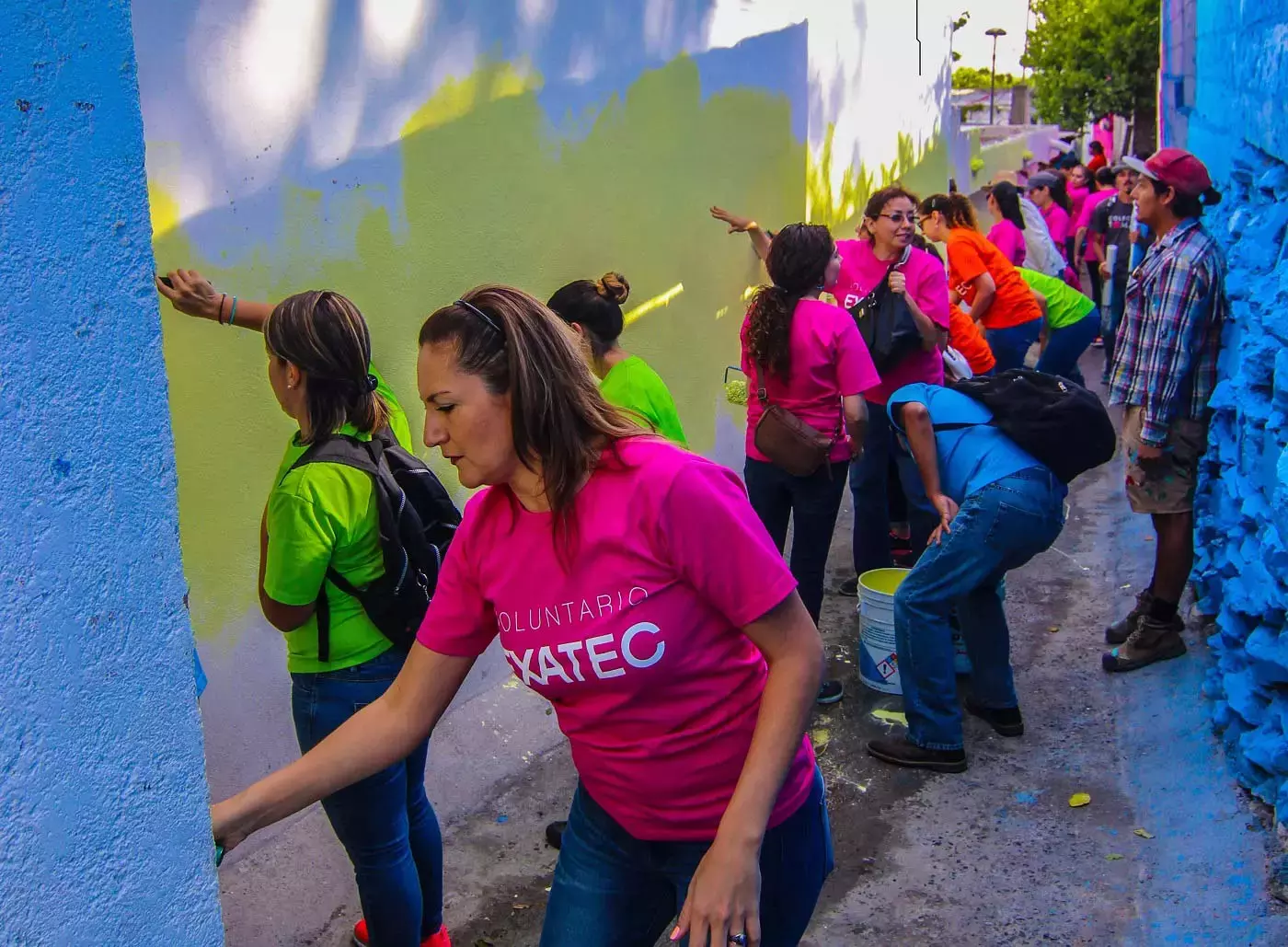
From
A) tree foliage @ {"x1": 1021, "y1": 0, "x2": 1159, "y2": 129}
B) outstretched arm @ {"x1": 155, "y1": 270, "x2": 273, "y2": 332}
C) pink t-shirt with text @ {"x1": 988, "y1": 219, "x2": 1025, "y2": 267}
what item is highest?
tree foliage @ {"x1": 1021, "y1": 0, "x2": 1159, "y2": 129}

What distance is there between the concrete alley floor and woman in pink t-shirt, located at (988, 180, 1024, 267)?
4.69m

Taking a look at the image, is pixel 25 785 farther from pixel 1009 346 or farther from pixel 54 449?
pixel 1009 346

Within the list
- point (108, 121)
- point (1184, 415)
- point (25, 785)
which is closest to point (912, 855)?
point (1184, 415)

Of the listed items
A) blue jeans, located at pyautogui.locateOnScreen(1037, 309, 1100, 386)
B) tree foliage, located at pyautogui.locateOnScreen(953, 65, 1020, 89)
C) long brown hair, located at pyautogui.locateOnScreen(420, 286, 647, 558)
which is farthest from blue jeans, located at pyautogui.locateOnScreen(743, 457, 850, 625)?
tree foliage, located at pyautogui.locateOnScreen(953, 65, 1020, 89)

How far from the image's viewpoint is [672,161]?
19.8 ft

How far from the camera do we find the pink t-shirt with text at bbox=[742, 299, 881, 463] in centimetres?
495

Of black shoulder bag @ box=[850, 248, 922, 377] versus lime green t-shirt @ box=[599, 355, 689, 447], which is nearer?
Result: lime green t-shirt @ box=[599, 355, 689, 447]

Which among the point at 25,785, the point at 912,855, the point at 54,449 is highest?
the point at 54,449

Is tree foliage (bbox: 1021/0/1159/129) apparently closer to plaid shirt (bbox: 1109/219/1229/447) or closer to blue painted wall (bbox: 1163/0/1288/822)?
blue painted wall (bbox: 1163/0/1288/822)

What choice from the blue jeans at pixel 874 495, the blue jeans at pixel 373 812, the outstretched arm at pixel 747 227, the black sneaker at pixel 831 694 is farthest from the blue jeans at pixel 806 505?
the blue jeans at pixel 373 812

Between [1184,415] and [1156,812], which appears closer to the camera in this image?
[1156,812]

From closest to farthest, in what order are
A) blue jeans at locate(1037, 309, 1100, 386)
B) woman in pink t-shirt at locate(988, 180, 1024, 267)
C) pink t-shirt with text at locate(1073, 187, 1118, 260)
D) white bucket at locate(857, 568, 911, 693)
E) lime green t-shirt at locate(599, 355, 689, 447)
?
lime green t-shirt at locate(599, 355, 689, 447) < white bucket at locate(857, 568, 911, 693) < blue jeans at locate(1037, 309, 1100, 386) < woman in pink t-shirt at locate(988, 180, 1024, 267) < pink t-shirt with text at locate(1073, 187, 1118, 260)

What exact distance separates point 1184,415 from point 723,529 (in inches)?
142

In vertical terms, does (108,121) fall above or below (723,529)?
above
